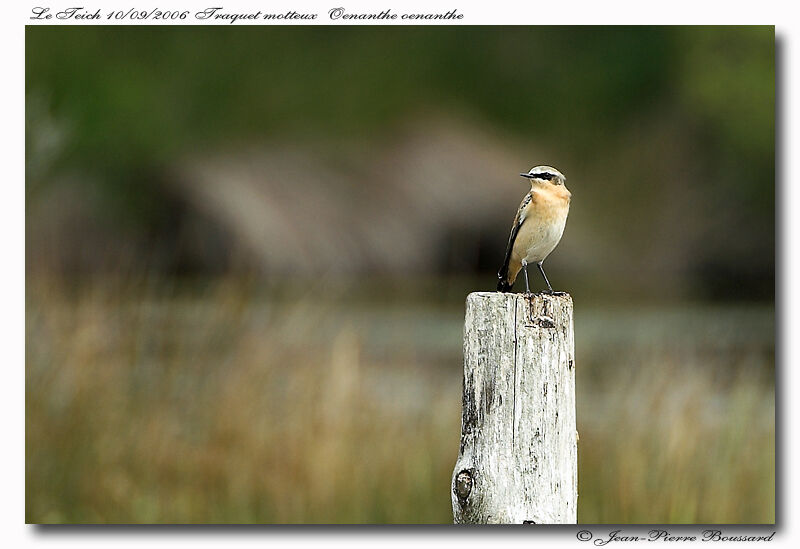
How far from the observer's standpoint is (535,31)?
4527mm

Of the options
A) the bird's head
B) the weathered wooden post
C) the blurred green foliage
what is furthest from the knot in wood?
the blurred green foliage

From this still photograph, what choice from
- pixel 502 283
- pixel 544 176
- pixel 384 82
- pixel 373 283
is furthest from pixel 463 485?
pixel 373 283

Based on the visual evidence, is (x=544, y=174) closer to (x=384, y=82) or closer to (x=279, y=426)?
(x=279, y=426)

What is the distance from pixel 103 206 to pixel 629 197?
3432 mm

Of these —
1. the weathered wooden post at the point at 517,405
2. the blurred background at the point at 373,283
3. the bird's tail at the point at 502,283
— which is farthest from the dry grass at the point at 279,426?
the weathered wooden post at the point at 517,405

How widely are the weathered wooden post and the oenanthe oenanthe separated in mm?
753

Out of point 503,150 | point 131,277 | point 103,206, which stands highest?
point 503,150

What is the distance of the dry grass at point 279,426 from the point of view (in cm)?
434

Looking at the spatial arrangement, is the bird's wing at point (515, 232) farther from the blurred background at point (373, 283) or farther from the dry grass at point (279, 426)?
the dry grass at point (279, 426)

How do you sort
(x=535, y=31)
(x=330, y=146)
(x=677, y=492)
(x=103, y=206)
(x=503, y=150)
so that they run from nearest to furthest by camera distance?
1. (x=677, y=492)
2. (x=535, y=31)
3. (x=103, y=206)
4. (x=503, y=150)
5. (x=330, y=146)

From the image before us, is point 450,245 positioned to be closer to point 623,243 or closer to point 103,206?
point 623,243

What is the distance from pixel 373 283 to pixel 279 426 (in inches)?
136

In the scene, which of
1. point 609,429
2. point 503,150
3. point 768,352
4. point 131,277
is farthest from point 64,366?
point 503,150

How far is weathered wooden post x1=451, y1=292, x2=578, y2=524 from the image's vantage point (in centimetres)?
269
